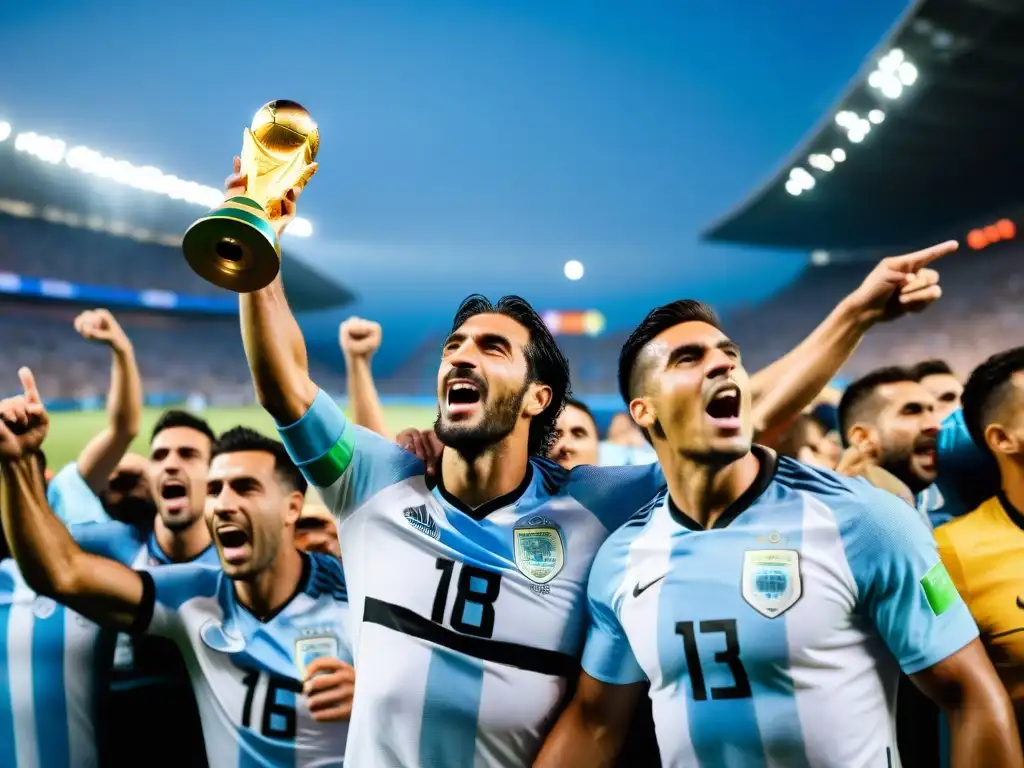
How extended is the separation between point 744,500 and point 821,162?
1659 centimetres

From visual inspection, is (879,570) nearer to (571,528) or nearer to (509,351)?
(571,528)

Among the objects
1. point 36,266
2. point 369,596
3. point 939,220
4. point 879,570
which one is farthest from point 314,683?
point 36,266

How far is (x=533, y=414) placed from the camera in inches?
83.9

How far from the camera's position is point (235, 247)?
1.54 meters

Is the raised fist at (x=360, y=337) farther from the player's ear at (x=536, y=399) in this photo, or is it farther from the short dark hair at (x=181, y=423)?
the short dark hair at (x=181, y=423)

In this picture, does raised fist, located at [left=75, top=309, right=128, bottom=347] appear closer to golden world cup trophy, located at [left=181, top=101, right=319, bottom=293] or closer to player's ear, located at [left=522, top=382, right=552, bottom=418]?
golden world cup trophy, located at [left=181, top=101, right=319, bottom=293]

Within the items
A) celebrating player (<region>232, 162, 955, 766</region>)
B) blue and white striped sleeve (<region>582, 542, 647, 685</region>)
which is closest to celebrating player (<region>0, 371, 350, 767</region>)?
celebrating player (<region>232, 162, 955, 766</region>)

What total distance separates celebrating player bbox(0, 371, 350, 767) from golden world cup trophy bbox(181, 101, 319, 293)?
42.4 inches

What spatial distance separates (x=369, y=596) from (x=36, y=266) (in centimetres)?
2398

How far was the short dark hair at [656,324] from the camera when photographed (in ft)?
6.27

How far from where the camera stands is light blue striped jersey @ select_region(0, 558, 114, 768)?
2.64 metres

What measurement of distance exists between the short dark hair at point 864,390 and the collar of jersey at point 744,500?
1.33 meters

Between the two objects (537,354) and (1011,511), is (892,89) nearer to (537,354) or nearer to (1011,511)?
(1011,511)

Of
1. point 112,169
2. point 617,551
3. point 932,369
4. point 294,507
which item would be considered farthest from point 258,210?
point 112,169
